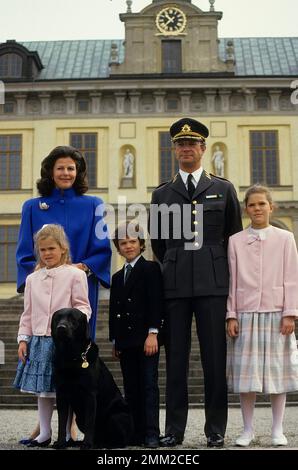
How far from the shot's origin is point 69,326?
4984mm

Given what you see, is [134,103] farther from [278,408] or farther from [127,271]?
[278,408]

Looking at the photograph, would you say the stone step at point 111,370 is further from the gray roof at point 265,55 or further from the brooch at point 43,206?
the gray roof at point 265,55

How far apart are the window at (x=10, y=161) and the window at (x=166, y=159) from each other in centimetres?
535

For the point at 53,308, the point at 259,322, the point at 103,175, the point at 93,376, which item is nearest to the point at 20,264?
the point at 53,308

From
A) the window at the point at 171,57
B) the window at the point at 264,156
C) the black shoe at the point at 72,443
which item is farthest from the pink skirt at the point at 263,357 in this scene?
the window at the point at 171,57

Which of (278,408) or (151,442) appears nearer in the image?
(151,442)

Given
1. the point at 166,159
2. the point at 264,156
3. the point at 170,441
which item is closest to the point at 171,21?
the point at 166,159

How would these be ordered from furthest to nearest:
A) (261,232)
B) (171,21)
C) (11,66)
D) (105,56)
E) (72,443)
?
(105,56) < (11,66) < (171,21) < (261,232) < (72,443)

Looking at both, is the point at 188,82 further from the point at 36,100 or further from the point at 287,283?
the point at 287,283

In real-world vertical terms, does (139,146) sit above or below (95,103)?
below

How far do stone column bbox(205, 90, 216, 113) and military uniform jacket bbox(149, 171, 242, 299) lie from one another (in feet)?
71.6

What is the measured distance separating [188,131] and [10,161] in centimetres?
2276

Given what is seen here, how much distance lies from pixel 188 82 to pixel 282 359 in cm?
2276

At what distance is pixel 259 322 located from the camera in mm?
5535
